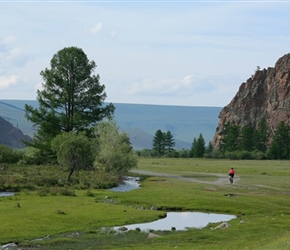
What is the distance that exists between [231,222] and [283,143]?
142260 millimetres

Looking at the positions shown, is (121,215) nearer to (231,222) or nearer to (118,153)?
(231,222)

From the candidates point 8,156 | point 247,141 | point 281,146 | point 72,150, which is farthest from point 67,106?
point 247,141

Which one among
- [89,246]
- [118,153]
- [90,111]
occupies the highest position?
[90,111]

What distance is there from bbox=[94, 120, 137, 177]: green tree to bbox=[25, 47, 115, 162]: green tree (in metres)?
9.18

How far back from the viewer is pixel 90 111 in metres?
103

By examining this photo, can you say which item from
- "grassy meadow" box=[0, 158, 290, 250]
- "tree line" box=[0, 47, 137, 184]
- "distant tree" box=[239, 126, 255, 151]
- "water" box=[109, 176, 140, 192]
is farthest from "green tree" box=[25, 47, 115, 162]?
"distant tree" box=[239, 126, 255, 151]

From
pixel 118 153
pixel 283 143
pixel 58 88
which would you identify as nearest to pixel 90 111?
pixel 58 88

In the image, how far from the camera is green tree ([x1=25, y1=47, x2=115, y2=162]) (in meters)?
99.2

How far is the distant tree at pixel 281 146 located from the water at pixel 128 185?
94.0 metres

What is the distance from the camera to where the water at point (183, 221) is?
41656 millimetres

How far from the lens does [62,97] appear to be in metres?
99.1

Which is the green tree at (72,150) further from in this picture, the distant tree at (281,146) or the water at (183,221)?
the distant tree at (281,146)

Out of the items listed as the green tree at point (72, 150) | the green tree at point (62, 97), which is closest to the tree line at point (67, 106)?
the green tree at point (62, 97)

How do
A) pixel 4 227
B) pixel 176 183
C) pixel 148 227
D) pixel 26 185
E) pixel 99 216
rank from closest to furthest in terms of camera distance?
pixel 4 227, pixel 148 227, pixel 99 216, pixel 26 185, pixel 176 183
